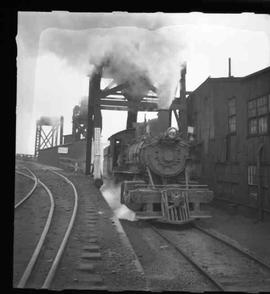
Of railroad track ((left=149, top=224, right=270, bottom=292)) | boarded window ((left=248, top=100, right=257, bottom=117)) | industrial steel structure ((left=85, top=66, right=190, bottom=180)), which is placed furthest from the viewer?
industrial steel structure ((left=85, top=66, right=190, bottom=180))

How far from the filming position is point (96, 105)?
12336 millimetres

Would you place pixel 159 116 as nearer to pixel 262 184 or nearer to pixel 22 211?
pixel 262 184

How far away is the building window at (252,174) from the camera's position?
8859 mm

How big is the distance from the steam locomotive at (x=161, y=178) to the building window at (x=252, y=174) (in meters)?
1.15

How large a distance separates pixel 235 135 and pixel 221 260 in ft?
16.0

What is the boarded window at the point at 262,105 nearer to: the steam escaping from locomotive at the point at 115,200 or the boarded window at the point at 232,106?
the boarded window at the point at 232,106

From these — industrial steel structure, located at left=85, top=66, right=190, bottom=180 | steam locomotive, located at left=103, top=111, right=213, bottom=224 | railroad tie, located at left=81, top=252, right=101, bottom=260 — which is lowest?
railroad tie, located at left=81, top=252, right=101, bottom=260

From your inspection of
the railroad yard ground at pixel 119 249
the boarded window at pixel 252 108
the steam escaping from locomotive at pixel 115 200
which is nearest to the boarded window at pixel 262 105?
the boarded window at pixel 252 108

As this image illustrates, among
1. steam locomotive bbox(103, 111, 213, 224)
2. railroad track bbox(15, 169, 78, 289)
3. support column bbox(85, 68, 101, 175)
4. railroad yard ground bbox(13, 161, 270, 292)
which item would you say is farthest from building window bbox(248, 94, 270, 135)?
railroad track bbox(15, 169, 78, 289)

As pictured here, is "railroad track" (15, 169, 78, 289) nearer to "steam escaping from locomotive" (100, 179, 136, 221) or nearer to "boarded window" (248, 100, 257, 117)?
"steam escaping from locomotive" (100, 179, 136, 221)

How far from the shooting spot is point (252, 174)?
902 centimetres

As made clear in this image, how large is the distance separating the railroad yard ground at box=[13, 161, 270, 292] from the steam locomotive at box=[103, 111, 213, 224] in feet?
1.32

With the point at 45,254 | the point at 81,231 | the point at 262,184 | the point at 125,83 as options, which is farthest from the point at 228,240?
the point at 125,83

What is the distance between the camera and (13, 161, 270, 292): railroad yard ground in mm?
4508
